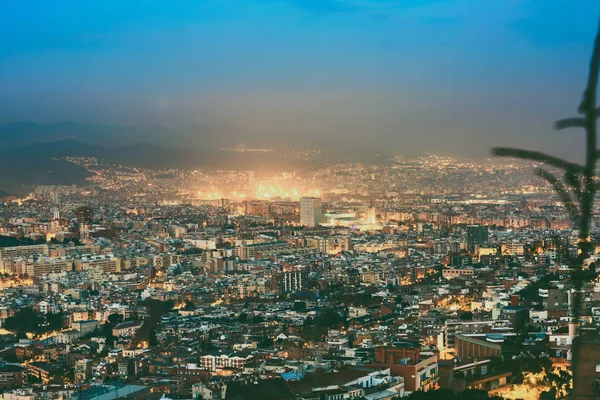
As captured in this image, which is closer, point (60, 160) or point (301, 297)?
point (301, 297)

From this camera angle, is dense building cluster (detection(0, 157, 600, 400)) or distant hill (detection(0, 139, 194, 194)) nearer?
dense building cluster (detection(0, 157, 600, 400))

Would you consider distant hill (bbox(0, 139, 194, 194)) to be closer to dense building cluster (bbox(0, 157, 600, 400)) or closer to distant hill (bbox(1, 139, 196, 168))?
distant hill (bbox(1, 139, 196, 168))

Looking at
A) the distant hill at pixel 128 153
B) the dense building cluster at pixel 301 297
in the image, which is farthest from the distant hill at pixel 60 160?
the dense building cluster at pixel 301 297

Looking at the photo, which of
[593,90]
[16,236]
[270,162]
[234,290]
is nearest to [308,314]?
[234,290]

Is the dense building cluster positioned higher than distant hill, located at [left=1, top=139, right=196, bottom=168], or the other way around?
distant hill, located at [left=1, top=139, right=196, bottom=168]

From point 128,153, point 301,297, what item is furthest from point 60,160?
point 301,297

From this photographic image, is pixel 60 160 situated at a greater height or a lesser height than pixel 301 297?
greater

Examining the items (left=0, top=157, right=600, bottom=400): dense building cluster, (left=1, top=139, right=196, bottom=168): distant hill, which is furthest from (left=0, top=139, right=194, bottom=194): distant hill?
(left=0, top=157, right=600, bottom=400): dense building cluster

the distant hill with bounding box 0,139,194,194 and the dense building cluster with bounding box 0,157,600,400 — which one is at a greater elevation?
the distant hill with bounding box 0,139,194,194

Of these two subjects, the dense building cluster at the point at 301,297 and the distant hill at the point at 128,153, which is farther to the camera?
the distant hill at the point at 128,153

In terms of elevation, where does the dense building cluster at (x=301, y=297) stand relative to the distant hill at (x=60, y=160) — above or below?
below

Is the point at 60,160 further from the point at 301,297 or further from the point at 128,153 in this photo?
the point at 301,297

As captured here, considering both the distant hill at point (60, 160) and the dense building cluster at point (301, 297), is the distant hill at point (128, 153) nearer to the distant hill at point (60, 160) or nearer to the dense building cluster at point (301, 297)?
the distant hill at point (60, 160)
